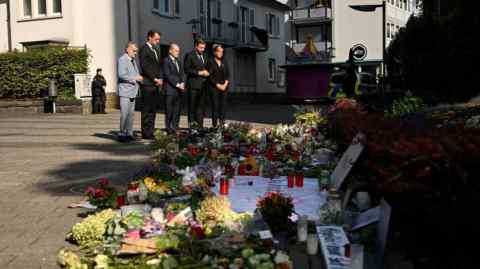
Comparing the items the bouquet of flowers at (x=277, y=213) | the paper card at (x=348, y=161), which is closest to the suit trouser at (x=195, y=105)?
the paper card at (x=348, y=161)

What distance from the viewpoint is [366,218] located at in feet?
15.7

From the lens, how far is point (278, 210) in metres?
4.82

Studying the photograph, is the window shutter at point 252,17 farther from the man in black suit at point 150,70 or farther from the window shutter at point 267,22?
the man in black suit at point 150,70

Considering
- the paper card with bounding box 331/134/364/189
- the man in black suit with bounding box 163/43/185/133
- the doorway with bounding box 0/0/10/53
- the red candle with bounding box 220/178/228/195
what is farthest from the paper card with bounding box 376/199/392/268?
the doorway with bounding box 0/0/10/53

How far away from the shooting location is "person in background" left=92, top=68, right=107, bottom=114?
83.1 ft

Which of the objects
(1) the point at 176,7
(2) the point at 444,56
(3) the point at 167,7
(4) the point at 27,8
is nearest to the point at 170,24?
(3) the point at 167,7

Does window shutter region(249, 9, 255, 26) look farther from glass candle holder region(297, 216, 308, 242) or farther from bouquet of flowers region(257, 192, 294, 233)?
glass candle holder region(297, 216, 308, 242)

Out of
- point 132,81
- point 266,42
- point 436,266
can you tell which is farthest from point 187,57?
point 266,42

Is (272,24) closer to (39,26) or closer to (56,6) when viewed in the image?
(56,6)

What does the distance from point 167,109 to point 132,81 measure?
3.03 ft

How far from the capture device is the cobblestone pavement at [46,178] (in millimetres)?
4828

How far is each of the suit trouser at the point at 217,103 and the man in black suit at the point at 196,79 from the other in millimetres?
231

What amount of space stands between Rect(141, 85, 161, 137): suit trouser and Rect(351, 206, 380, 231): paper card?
23.6 ft

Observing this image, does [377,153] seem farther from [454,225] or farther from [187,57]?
[187,57]
